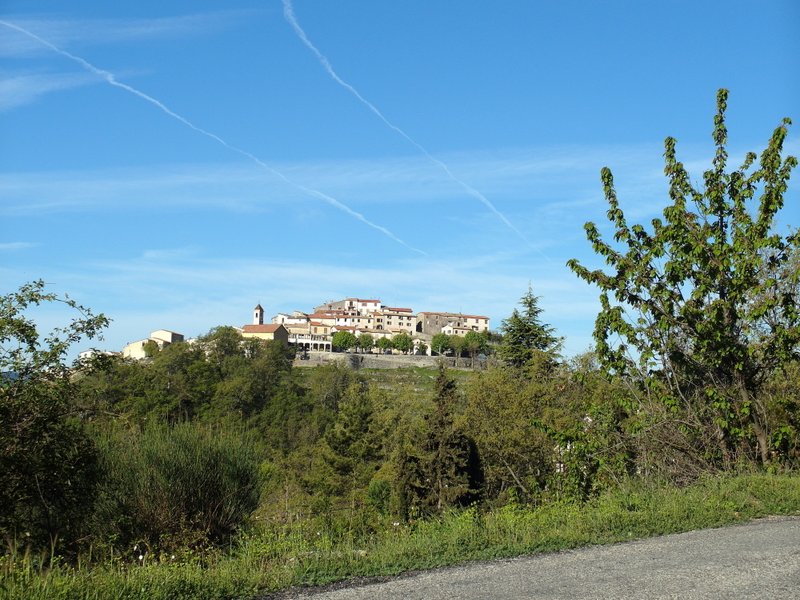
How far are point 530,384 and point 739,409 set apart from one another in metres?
19.2

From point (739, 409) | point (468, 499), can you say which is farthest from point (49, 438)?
point (468, 499)

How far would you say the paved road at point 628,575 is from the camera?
477 cm

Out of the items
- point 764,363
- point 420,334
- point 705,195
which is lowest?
point 764,363

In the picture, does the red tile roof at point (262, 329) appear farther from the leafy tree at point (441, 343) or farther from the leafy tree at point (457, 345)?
the leafy tree at point (457, 345)

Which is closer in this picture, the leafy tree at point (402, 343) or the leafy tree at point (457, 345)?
the leafy tree at point (457, 345)

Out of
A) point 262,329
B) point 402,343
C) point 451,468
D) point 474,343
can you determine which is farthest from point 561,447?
point 262,329

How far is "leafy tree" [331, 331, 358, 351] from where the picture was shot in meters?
138

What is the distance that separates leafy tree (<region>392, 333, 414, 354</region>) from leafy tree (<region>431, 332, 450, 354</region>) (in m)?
4.59

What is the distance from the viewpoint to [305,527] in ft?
26.0

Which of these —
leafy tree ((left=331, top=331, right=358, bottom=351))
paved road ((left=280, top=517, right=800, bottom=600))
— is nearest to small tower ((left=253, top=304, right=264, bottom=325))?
leafy tree ((left=331, top=331, right=358, bottom=351))

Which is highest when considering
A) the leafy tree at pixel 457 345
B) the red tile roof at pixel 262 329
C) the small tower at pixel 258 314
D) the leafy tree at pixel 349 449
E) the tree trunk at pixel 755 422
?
the small tower at pixel 258 314

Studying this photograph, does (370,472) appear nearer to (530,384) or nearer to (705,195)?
(530,384)

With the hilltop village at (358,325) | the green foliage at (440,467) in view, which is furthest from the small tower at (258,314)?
the green foliage at (440,467)

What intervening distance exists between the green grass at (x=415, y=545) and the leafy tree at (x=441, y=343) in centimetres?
12909
